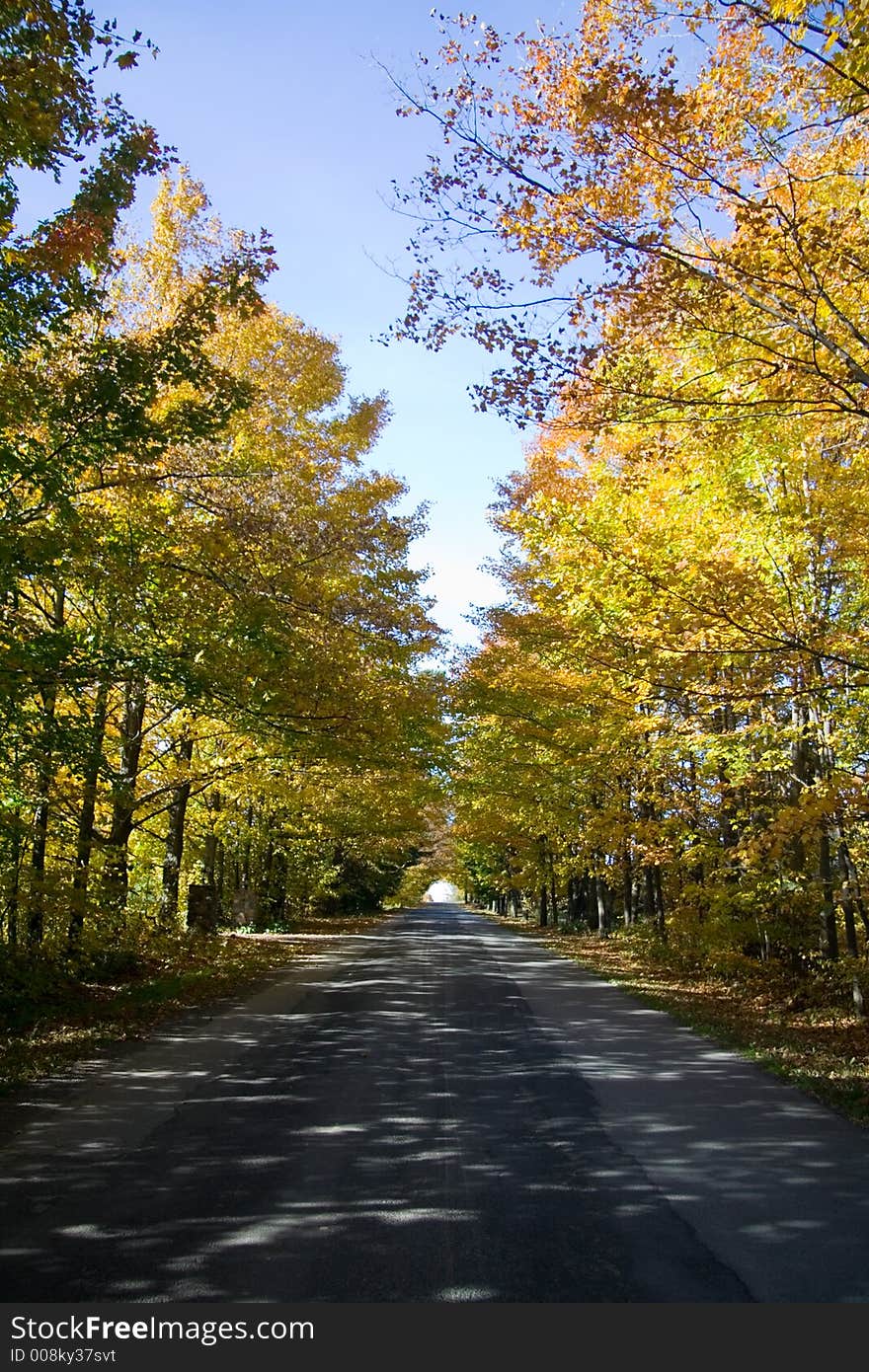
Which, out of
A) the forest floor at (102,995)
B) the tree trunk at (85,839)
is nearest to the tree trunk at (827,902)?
the forest floor at (102,995)

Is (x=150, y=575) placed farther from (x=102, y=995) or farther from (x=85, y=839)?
(x=102, y=995)

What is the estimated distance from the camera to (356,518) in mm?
14828

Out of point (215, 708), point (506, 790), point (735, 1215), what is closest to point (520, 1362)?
point (735, 1215)

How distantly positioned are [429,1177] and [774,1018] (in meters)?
7.85

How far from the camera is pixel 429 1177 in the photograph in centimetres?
495

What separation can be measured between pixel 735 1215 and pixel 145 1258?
3093 mm

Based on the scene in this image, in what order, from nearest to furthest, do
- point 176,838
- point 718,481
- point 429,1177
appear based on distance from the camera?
point 429,1177, point 718,481, point 176,838

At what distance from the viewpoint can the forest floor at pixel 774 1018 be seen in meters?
7.53

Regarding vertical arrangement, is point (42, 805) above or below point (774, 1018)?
above

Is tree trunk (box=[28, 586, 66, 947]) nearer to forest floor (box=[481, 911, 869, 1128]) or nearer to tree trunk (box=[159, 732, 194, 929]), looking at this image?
tree trunk (box=[159, 732, 194, 929])

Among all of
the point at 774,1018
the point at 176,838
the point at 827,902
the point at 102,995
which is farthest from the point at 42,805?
the point at 827,902

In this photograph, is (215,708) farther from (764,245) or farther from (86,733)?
(764,245)

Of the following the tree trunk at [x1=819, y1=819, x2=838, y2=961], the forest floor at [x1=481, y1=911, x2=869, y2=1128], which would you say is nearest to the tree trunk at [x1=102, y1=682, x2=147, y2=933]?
the forest floor at [x1=481, y1=911, x2=869, y2=1128]

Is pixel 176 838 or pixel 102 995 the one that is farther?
pixel 176 838
